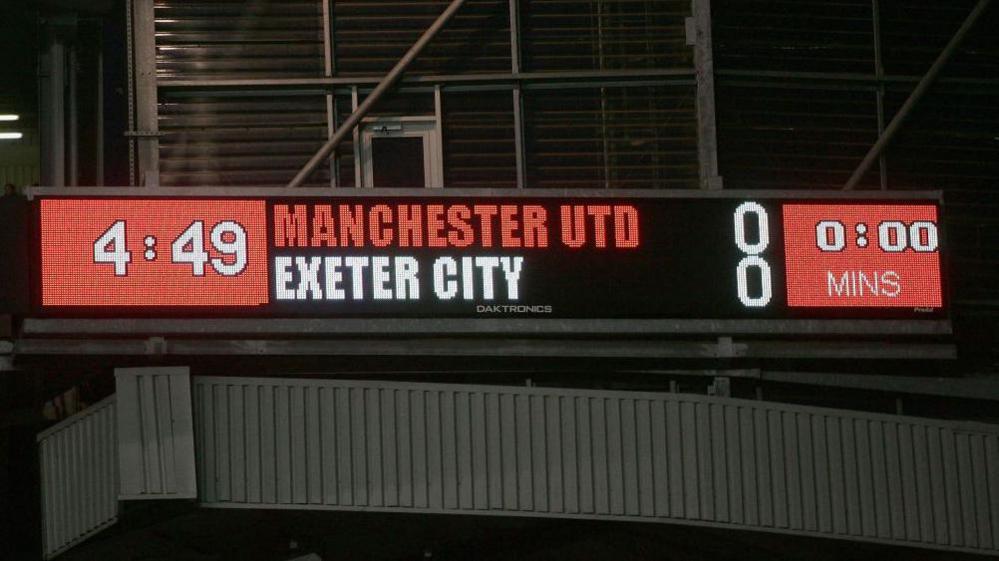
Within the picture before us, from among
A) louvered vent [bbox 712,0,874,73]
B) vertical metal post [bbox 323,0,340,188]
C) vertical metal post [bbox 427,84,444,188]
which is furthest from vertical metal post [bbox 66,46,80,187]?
louvered vent [bbox 712,0,874,73]

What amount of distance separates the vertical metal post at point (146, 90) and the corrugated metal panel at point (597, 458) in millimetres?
3069

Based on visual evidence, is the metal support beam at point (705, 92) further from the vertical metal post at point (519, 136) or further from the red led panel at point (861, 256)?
the red led panel at point (861, 256)

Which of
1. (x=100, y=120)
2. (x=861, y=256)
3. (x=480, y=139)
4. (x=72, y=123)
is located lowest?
(x=861, y=256)

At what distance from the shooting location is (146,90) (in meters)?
14.3

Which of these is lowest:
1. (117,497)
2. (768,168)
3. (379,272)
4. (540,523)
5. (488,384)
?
(540,523)

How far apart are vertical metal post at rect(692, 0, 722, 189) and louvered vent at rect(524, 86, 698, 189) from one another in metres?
0.24

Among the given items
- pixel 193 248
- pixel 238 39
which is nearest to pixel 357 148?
pixel 238 39

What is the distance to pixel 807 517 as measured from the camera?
1332 cm

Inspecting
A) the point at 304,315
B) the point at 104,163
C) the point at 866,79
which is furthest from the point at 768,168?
the point at 104,163

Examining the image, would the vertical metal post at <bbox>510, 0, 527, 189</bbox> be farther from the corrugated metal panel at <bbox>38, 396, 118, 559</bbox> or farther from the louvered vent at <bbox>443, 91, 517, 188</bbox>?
the corrugated metal panel at <bbox>38, 396, 118, 559</bbox>

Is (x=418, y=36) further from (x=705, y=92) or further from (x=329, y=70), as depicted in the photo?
(x=705, y=92)

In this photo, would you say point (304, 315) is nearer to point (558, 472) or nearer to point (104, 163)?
point (558, 472)

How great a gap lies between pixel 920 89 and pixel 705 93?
2.54 meters

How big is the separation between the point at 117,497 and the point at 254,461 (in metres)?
1.32
